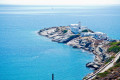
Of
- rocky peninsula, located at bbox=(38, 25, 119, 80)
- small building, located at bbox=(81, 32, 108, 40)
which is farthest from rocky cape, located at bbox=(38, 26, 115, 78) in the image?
small building, located at bbox=(81, 32, 108, 40)

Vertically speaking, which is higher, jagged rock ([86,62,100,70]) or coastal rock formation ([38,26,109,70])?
coastal rock formation ([38,26,109,70])

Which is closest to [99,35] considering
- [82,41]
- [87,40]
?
[87,40]

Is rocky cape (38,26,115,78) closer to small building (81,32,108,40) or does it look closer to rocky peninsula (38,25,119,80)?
rocky peninsula (38,25,119,80)

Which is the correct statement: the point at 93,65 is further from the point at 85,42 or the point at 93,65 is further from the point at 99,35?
the point at 99,35

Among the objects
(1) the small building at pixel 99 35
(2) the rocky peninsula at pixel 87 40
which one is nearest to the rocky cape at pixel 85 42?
(2) the rocky peninsula at pixel 87 40

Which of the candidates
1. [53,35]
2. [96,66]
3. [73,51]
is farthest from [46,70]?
[53,35]

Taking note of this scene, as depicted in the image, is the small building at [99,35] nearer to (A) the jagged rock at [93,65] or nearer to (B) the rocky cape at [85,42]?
(B) the rocky cape at [85,42]

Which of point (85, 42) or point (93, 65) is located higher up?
point (85, 42)

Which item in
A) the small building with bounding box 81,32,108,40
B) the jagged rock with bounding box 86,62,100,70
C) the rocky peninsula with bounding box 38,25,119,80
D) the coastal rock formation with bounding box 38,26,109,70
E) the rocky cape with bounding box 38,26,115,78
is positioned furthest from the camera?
the small building with bounding box 81,32,108,40
